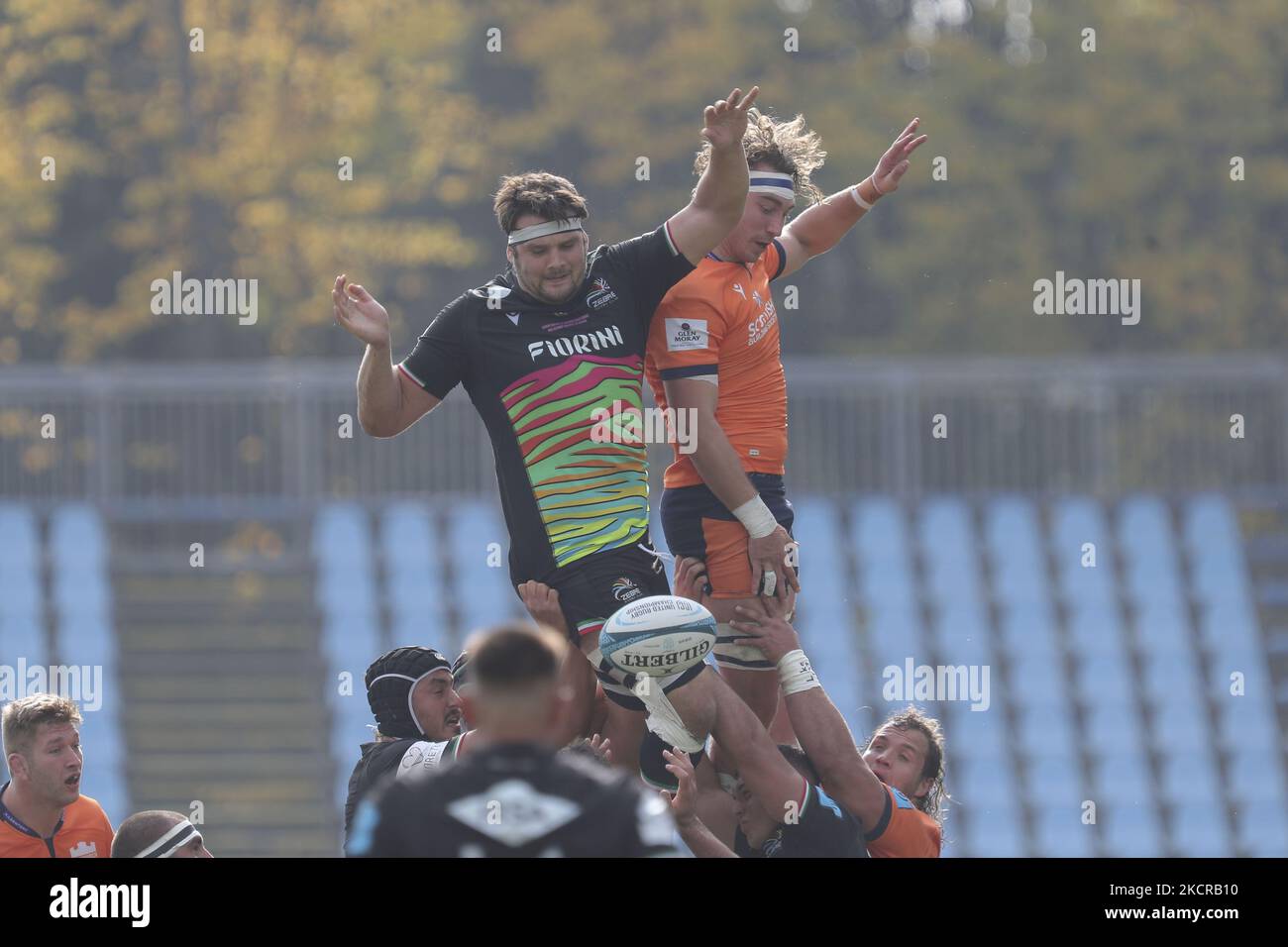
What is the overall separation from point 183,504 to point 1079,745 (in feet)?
28.7

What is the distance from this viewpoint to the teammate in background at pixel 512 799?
5.01m

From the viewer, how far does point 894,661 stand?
1798cm

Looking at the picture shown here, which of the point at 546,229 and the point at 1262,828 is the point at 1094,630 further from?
the point at 546,229

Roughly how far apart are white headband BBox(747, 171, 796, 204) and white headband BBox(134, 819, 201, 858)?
137 inches

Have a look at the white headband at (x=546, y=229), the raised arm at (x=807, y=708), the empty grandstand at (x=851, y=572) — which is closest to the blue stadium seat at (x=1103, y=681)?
the empty grandstand at (x=851, y=572)

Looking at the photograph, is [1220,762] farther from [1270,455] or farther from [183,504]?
[183,504]

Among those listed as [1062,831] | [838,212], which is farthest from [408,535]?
[838,212]

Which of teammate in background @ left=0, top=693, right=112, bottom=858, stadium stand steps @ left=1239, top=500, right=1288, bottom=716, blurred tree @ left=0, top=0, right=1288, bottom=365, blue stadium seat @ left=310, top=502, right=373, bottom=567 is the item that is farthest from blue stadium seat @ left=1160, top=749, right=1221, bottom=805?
teammate in background @ left=0, top=693, right=112, bottom=858

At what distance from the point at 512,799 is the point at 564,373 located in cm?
288

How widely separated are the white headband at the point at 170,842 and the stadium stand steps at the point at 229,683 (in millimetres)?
9417

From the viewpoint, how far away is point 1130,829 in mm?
17656

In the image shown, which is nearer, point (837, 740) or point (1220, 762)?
point (837, 740)

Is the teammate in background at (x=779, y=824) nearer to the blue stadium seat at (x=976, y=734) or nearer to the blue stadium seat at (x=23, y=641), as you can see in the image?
the blue stadium seat at (x=976, y=734)
